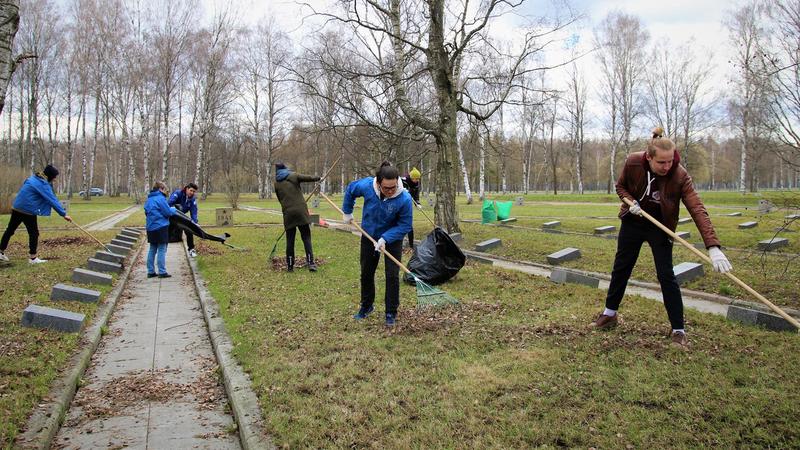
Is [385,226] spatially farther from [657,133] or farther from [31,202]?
[31,202]

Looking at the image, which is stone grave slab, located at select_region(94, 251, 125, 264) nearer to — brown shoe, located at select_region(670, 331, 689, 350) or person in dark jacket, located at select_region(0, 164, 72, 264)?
person in dark jacket, located at select_region(0, 164, 72, 264)

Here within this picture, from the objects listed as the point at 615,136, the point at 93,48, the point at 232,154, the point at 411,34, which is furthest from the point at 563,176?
the point at 411,34

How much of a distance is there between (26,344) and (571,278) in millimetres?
7092

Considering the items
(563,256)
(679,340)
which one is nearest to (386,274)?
(679,340)

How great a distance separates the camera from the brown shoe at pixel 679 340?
4.77m

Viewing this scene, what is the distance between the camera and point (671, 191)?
4.87 m

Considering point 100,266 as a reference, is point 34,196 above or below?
above

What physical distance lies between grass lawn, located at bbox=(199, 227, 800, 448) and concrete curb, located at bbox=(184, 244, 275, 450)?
8 cm

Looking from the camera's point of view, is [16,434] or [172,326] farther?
[172,326]

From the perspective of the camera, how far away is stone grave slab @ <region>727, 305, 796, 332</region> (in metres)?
5.39

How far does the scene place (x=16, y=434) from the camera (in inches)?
135

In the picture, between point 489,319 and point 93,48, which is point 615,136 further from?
point 489,319

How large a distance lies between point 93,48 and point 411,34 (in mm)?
30711

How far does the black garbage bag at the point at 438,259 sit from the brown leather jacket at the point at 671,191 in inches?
126
